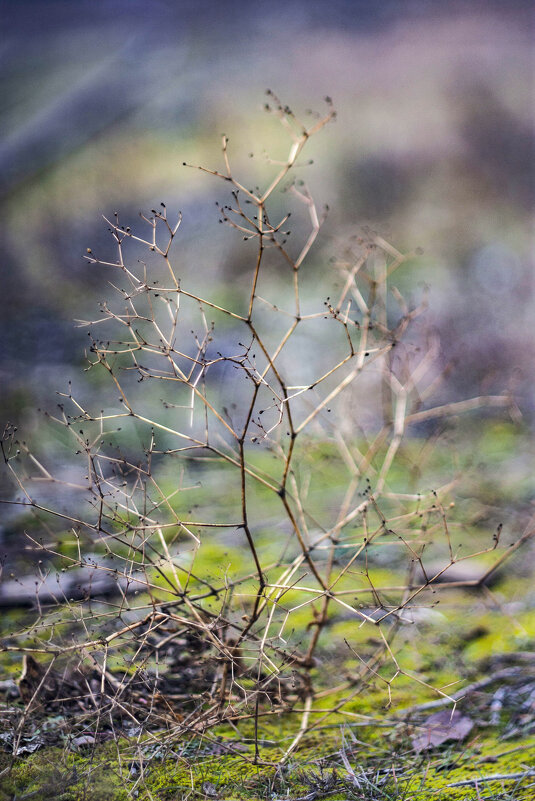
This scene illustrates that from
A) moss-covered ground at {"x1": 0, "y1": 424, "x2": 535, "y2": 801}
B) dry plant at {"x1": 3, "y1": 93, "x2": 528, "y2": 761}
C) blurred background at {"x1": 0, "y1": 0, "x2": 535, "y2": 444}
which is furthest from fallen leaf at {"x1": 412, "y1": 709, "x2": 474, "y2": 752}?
blurred background at {"x1": 0, "y1": 0, "x2": 535, "y2": 444}

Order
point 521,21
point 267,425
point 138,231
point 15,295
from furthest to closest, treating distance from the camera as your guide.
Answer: point 521,21
point 138,231
point 15,295
point 267,425

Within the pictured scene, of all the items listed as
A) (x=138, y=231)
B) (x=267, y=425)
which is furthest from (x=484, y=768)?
(x=138, y=231)

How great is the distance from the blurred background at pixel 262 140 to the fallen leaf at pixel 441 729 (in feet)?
12.2

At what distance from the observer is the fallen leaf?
2.11 metres

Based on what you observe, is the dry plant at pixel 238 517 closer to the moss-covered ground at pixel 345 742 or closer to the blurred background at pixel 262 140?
the moss-covered ground at pixel 345 742

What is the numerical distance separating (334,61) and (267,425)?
472 centimetres

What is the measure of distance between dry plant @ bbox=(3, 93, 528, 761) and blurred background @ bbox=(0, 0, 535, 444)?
547mm

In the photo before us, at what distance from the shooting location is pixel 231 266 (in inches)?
275

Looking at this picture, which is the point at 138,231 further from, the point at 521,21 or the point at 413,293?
the point at 521,21

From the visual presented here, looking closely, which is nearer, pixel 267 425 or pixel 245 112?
pixel 267 425

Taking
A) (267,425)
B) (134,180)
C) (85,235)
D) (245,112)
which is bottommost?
(267,425)

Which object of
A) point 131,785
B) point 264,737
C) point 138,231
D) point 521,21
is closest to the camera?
point 131,785

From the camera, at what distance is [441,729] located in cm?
216

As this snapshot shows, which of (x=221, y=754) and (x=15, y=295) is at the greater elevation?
(x=15, y=295)
